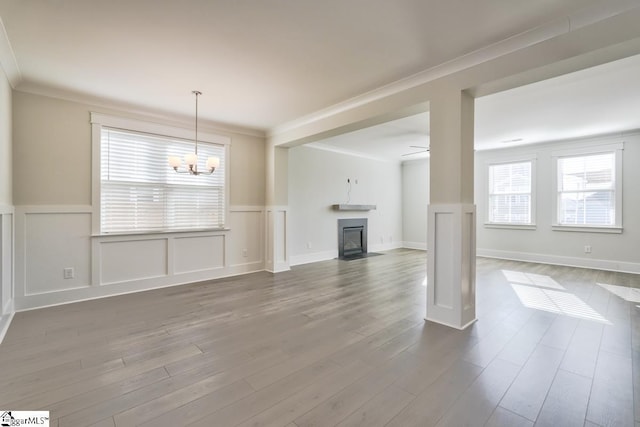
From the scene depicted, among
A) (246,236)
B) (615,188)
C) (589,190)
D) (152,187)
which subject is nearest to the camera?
(152,187)

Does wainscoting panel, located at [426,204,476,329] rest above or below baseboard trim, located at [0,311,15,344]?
above

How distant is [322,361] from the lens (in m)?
2.21

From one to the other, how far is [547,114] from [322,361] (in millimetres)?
4786

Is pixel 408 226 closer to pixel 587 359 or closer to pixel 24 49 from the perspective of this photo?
pixel 587 359

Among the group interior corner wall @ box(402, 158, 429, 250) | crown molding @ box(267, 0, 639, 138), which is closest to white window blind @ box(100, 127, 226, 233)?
crown molding @ box(267, 0, 639, 138)

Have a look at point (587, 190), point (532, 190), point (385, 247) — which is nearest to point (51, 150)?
point (385, 247)

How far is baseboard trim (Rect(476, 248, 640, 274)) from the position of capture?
17.6 feet

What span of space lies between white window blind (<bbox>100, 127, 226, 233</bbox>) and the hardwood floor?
1164 millimetres

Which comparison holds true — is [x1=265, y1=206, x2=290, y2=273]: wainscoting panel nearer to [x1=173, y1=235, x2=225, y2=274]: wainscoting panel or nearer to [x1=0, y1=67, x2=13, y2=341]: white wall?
[x1=173, y1=235, x2=225, y2=274]: wainscoting panel

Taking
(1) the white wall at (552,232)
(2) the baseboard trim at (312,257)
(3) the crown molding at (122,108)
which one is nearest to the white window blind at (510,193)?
(1) the white wall at (552,232)

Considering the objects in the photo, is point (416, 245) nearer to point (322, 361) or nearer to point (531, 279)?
point (531, 279)

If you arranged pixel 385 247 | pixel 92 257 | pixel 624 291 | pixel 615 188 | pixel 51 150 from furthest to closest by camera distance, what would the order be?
pixel 385 247 → pixel 615 188 → pixel 624 291 → pixel 92 257 → pixel 51 150

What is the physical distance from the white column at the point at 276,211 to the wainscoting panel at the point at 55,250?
2632 mm

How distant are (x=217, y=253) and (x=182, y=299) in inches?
50.2
